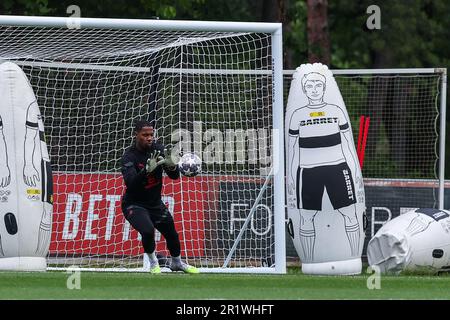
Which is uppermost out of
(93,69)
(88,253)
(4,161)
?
(93,69)

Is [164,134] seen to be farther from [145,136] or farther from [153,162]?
[153,162]

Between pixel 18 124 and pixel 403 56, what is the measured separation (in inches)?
581

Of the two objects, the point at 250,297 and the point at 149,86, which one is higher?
the point at 149,86

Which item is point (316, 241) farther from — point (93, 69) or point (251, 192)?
point (93, 69)

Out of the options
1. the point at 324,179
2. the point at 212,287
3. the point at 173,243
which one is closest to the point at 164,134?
the point at 173,243

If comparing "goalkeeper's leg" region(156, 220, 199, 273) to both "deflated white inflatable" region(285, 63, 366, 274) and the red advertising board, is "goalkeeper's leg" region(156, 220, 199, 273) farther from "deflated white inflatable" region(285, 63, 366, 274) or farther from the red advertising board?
the red advertising board

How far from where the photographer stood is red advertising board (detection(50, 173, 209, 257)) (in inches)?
701

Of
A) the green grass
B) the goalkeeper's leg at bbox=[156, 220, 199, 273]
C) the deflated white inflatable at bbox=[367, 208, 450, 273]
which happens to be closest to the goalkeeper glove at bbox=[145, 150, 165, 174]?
the goalkeeper's leg at bbox=[156, 220, 199, 273]

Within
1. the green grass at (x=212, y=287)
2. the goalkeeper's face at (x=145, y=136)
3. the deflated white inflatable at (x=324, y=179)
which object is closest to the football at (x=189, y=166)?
the goalkeeper's face at (x=145, y=136)

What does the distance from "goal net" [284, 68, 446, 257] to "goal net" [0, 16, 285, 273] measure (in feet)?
6.40

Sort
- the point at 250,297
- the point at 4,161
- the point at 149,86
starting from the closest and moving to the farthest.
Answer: the point at 250,297 → the point at 4,161 → the point at 149,86

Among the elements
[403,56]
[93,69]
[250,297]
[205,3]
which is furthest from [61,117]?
[403,56]

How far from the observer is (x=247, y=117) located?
1727 centimetres

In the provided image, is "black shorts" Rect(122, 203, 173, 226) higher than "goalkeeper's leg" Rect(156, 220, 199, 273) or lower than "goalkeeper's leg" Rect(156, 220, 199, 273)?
higher
